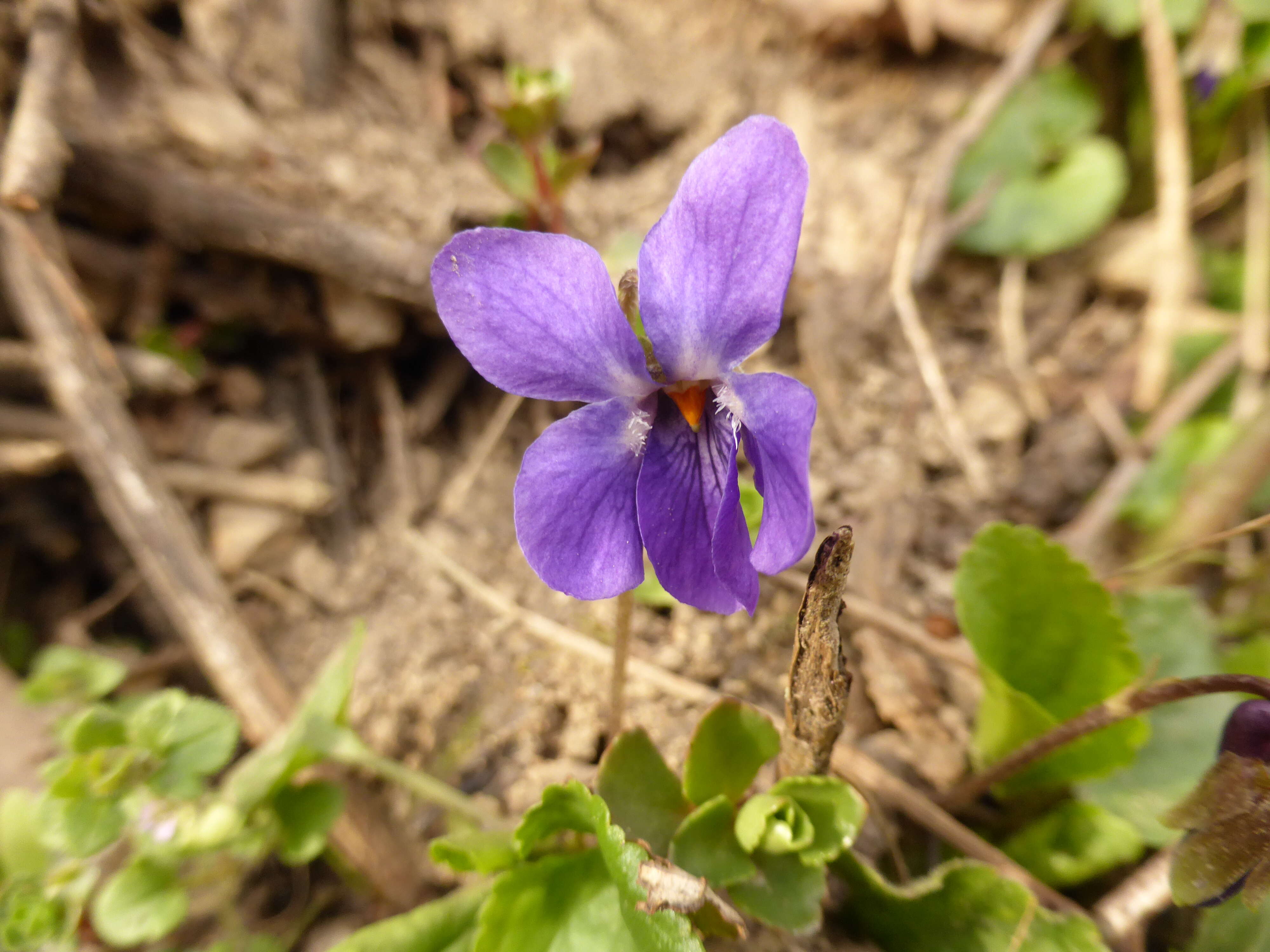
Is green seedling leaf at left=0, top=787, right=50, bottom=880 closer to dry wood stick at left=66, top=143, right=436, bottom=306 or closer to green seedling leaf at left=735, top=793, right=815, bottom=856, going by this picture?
dry wood stick at left=66, top=143, right=436, bottom=306

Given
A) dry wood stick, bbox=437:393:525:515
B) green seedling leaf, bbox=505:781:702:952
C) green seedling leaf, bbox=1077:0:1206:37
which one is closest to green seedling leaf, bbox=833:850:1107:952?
green seedling leaf, bbox=505:781:702:952

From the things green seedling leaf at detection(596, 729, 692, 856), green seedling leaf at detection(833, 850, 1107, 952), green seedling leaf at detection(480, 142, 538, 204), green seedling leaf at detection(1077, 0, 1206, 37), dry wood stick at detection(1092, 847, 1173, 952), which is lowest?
dry wood stick at detection(1092, 847, 1173, 952)

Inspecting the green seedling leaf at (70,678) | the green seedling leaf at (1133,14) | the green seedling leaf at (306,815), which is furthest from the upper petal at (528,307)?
the green seedling leaf at (1133,14)


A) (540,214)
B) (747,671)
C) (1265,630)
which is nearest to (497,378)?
(747,671)

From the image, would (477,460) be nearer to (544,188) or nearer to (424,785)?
(544,188)

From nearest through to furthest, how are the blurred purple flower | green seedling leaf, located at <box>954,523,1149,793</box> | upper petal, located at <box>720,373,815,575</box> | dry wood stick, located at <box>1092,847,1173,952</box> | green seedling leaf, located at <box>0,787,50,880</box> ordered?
upper petal, located at <box>720,373,815,575</box>
the blurred purple flower
dry wood stick, located at <box>1092,847,1173,952</box>
green seedling leaf, located at <box>954,523,1149,793</box>
green seedling leaf, located at <box>0,787,50,880</box>

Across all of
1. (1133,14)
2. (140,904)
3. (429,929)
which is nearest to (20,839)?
(140,904)

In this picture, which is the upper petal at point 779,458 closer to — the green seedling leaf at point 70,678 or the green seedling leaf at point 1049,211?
the green seedling leaf at point 70,678
